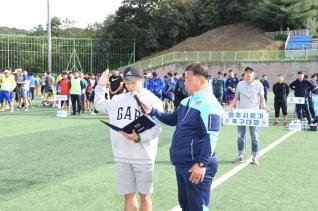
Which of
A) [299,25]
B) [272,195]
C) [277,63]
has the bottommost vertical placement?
[272,195]

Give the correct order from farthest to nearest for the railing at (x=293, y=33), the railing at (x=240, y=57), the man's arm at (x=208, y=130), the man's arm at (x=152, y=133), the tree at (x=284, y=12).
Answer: the tree at (x=284, y=12) → the railing at (x=293, y=33) → the railing at (x=240, y=57) → the man's arm at (x=152, y=133) → the man's arm at (x=208, y=130)

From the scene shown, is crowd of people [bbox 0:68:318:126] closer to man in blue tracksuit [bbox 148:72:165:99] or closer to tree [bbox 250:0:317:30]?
man in blue tracksuit [bbox 148:72:165:99]

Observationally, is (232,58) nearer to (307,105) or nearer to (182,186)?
(307,105)

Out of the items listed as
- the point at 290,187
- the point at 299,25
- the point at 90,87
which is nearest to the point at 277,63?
the point at 299,25

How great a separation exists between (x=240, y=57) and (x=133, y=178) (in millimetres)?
45876

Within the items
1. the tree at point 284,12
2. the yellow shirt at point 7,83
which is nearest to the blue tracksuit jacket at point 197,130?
the yellow shirt at point 7,83

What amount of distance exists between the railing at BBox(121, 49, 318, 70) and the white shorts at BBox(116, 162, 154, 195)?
40.2 meters

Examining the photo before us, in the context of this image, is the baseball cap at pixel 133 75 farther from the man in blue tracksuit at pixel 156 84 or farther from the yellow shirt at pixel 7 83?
the yellow shirt at pixel 7 83

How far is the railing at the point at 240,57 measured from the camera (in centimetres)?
4781

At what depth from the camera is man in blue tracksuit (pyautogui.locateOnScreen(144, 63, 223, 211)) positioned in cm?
440

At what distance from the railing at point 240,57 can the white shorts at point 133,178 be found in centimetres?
4020

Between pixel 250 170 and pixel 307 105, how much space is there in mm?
8881

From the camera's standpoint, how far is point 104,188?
24.6 ft

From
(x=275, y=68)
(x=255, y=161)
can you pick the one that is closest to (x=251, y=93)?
(x=255, y=161)
